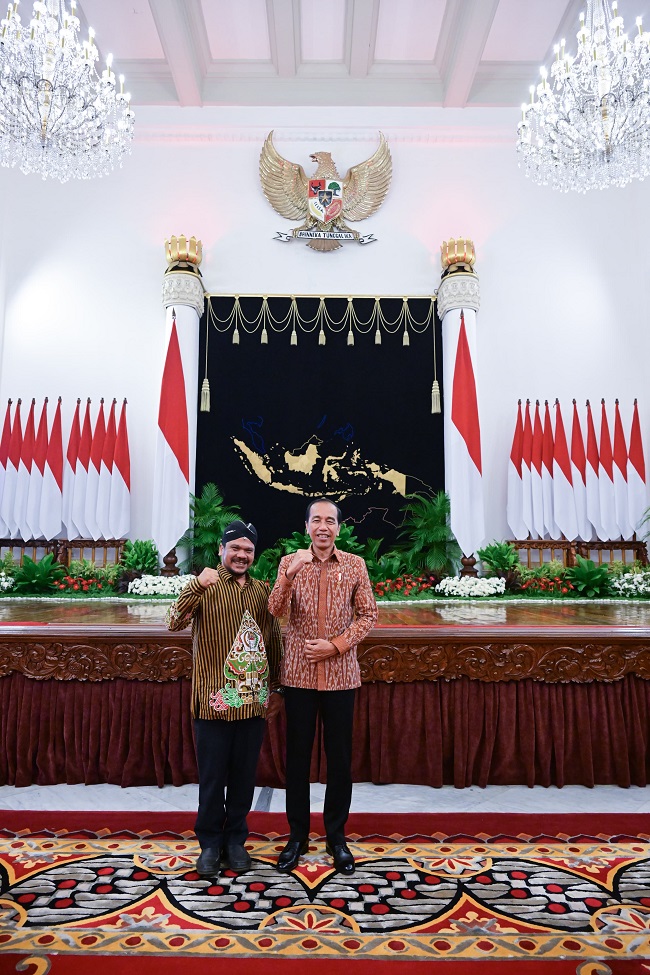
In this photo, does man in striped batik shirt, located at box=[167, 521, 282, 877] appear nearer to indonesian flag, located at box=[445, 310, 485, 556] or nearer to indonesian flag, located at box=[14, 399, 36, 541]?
indonesian flag, located at box=[445, 310, 485, 556]

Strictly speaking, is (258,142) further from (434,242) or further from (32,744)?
(32,744)

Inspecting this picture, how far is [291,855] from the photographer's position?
Result: 73.5 inches

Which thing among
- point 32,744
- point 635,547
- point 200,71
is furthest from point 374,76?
point 32,744

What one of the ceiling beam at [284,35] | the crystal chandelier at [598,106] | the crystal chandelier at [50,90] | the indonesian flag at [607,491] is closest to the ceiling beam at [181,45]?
the ceiling beam at [284,35]

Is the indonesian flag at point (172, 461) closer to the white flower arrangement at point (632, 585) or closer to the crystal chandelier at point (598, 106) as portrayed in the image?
the crystal chandelier at point (598, 106)

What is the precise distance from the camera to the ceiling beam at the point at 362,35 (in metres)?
6.64

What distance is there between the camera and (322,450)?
7.35 metres

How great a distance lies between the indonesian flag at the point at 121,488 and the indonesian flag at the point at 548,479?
4901 millimetres

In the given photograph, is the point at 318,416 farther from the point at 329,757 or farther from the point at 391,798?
the point at 329,757

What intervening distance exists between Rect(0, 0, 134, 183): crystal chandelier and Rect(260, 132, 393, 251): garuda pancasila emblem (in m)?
2.72

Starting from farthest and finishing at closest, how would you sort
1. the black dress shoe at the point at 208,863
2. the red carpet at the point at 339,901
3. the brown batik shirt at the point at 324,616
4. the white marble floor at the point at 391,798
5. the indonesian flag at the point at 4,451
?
the indonesian flag at the point at 4,451, the white marble floor at the point at 391,798, the brown batik shirt at the point at 324,616, the black dress shoe at the point at 208,863, the red carpet at the point at 339,901

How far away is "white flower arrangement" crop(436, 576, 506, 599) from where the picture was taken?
6127 mm

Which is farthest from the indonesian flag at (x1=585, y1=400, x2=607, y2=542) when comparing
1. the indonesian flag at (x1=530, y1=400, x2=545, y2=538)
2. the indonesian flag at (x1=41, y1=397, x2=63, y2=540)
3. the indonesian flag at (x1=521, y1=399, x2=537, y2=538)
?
the indonesian flag at (x1=41, y1=397, x2=63, y2=540)

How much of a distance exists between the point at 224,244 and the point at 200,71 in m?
2.14
